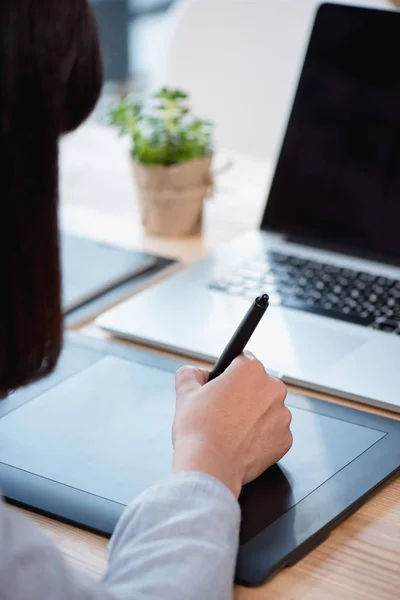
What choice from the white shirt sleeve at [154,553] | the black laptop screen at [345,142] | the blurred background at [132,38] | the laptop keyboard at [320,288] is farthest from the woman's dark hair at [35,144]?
the blurred background at [132,38]

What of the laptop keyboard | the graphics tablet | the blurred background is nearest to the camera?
the graphics tablet

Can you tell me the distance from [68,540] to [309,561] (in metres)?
0.19

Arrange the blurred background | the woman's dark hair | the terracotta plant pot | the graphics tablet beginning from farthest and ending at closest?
the blurred background, the terracotta plant pot, the graphics tablet, the woman's dark hair

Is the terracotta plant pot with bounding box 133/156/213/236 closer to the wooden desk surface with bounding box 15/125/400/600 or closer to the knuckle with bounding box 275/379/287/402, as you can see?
the wooden desk surface with bounding box 15/125/400/600

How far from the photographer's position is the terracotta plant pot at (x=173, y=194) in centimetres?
135

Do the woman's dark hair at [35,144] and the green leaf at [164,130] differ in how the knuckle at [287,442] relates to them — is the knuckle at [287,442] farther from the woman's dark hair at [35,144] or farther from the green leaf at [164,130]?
the green leaf at [164,130]

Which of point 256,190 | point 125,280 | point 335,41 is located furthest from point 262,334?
point 256,190

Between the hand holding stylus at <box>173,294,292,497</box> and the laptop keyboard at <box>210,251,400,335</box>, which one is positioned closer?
the hand holding stylus at <box>173,294,292,497</box>

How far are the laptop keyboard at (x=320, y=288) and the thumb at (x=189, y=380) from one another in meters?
0.28

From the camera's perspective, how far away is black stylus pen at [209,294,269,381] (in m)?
0.83

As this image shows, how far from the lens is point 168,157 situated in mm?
1360

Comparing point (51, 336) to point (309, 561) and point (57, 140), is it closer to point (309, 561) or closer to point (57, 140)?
point (57, 140)

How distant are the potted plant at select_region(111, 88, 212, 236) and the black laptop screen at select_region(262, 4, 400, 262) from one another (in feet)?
0.41

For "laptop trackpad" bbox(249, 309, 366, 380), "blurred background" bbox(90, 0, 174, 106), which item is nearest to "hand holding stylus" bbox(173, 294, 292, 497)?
"laptop trackpad" bbox(249, 309, 366, 380)
